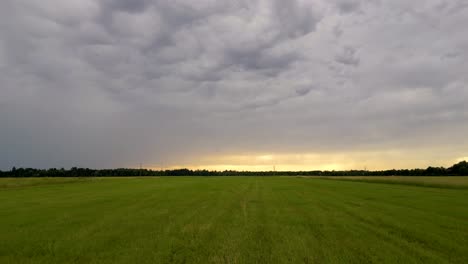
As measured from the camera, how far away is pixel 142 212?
72.5 feet

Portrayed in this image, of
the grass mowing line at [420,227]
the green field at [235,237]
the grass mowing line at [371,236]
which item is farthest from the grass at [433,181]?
the grass mowing line at [371,236]

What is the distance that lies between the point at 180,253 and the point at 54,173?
694 feet

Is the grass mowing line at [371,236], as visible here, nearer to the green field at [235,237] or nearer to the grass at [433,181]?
the green field at [235,237]

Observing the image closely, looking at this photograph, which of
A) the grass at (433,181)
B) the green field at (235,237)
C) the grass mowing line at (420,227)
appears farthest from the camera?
the grass at (433,181)

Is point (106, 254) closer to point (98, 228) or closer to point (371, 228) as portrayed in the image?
point (98, 228)

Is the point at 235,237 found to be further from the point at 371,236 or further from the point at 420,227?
the point at 420,227

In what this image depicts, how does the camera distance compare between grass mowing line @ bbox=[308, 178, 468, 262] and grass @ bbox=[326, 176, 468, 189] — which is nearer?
grass mowing line @ bbox=[308, 178, 468, 262]

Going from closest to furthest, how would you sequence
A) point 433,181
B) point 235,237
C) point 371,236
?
point 235,237, point 371,236, point 433,181

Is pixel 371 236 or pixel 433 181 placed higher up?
pixel 433 181

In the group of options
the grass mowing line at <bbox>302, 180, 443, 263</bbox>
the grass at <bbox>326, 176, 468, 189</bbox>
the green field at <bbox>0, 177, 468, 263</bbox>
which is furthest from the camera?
the grass at <bbox>326, 176, 468, 189</bbox>

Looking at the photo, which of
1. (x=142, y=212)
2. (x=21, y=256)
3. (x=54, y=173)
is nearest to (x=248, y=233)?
(x=21, y=256)

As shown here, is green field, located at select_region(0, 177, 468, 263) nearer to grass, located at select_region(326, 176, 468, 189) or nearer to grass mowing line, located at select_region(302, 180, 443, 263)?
grass mowing line, located at select_region(302, 180, 443, 263)

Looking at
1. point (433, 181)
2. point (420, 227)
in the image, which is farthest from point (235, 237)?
point (433, 181)

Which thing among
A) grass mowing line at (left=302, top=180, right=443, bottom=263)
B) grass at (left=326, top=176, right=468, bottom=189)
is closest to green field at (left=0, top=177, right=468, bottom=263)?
Result: grass mowing line at (left=302, top=180, right=443, bottom=263)
